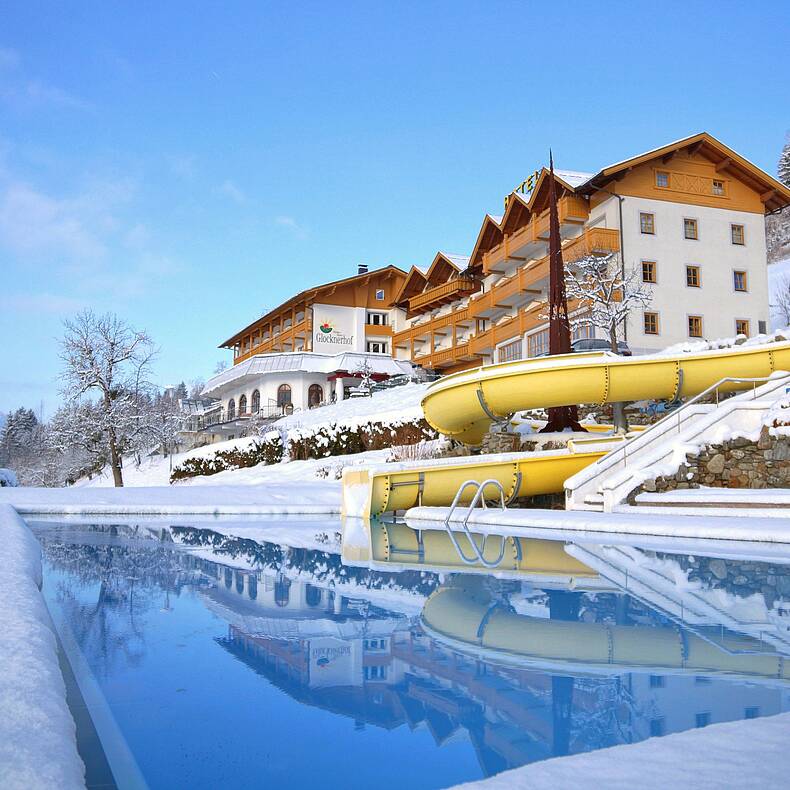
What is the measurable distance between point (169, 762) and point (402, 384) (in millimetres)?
39662

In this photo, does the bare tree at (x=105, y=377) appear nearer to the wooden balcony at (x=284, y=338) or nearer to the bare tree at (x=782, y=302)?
the wooden balcony at (x=284, y=338)

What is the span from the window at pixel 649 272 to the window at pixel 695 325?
2468 millimetres

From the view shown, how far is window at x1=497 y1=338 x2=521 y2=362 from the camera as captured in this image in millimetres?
38812

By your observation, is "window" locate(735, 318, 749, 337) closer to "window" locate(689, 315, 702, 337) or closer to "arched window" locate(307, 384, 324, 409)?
"window" locate(689, 315, 702, 337)

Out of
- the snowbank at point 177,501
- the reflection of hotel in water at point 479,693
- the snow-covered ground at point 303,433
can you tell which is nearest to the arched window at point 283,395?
the snow-covered ground at point 303,433

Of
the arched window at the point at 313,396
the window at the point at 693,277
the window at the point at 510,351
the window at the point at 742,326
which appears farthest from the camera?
the arched window at the point at 313,396

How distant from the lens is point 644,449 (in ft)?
48.9

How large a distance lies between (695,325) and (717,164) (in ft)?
26.0

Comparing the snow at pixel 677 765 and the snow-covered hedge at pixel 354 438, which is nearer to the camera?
the snow at pixel 677 765

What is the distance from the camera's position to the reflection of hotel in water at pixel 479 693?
3.26 metres

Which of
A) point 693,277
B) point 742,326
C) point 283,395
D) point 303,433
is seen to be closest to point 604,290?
point 693,277

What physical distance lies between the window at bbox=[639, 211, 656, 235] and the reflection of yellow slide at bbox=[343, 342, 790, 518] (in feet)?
58.9

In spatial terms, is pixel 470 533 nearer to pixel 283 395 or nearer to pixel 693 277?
pixel 693 277

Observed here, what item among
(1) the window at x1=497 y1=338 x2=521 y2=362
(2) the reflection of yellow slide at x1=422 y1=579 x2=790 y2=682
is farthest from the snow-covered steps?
(1) the window at x1=497 y1=338 x2=521 y2=362
